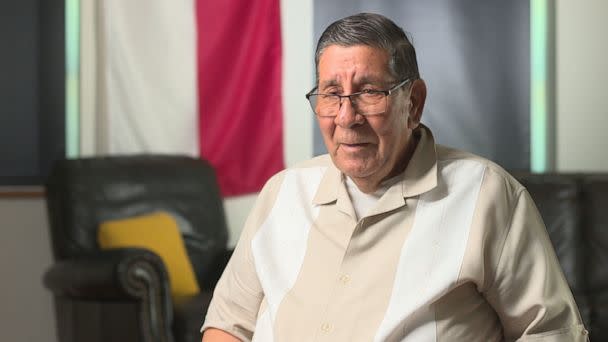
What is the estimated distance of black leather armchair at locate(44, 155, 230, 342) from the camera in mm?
3316

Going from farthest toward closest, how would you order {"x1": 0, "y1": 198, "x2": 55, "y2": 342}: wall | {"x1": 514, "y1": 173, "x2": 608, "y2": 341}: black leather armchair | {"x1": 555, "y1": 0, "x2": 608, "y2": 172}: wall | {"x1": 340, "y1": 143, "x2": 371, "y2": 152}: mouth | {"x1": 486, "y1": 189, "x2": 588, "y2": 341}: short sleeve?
{"x1": 0, "y1": 198, "x2": 55, "y2": 342}: wall
{"x1": 555, "y1": 0, "x2": 608, "y2": 172}: wall
{"x1": 514, "y1": 173, "x2": 608, "y2": 341}: black leather armchair
{"x1": 340, "y1": 143, "x2": 371, "y2": 152}: mouth
{"x1": 486, "y1": 189, "x2": 588, "y2": 341}: short sleeve

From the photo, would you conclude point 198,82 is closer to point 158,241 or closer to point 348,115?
point 158,241

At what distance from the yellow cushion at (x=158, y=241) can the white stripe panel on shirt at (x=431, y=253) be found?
2.14 metres

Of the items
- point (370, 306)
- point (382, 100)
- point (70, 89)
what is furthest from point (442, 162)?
point (70, 89)

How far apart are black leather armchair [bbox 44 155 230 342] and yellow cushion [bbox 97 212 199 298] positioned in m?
0.08

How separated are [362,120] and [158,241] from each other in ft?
7.33

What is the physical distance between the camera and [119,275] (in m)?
3.29

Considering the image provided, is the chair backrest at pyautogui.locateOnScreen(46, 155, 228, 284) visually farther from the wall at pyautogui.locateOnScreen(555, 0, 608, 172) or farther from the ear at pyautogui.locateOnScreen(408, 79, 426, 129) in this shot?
the ear at pyautogui.locateOnScreen(408, 79, 426, 129)

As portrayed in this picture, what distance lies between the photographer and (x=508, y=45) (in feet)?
13.2

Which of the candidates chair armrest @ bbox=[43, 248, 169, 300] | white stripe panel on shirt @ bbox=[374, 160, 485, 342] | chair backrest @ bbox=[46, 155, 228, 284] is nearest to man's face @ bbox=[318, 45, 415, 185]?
white stripe panel on shirt @ bbox=[374, 160, 485, 342]

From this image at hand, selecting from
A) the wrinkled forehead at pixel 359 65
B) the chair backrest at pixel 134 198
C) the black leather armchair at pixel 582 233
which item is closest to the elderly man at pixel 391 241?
the wrinkled forehead at pixel 359 65

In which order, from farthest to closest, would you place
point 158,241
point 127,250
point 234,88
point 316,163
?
1. point 234,88
2. point 158,241
3. point 127,250
4. point 316,163

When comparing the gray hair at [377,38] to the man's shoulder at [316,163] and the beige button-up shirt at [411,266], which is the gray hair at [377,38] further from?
the man's shoulder at [316,163]

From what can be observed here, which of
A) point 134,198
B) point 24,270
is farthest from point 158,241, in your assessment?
point 24,270
